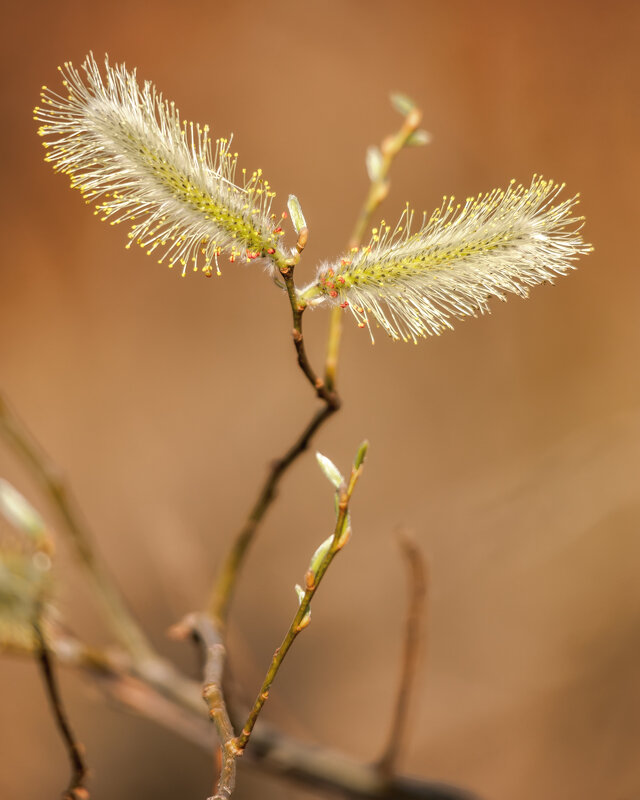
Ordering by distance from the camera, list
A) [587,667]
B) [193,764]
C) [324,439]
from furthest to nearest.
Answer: [324,439], [587,667], [193,764]

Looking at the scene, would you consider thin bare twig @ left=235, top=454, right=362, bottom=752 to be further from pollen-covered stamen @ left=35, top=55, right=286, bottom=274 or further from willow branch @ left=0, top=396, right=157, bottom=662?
willow branch @ left=0, top=396, right=157, bottom=662

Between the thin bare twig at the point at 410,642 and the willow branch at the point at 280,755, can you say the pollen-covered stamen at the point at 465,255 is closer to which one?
the thin bare twig at the point at 410,642

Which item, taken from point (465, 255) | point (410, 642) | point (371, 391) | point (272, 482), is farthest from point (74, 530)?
point (371, 391)

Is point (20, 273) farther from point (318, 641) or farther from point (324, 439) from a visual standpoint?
point (318, 641)

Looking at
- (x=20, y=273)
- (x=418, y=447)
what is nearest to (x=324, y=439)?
(x=418, y=447)

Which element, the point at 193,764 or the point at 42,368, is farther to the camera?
the point at 42,368

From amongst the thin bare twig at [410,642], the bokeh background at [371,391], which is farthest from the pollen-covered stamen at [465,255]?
the bokeh background at [371,391]
